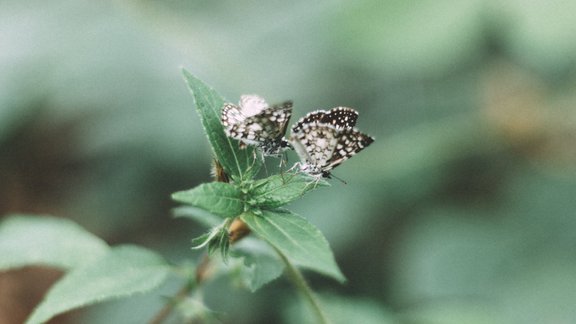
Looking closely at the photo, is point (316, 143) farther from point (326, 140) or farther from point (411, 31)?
point (411, 31)

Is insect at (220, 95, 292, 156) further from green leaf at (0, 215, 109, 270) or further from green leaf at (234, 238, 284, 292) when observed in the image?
green leaf at (0, 215, 109, 270)

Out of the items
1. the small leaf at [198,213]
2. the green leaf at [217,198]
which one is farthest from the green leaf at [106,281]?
the green leaf at [217,198]

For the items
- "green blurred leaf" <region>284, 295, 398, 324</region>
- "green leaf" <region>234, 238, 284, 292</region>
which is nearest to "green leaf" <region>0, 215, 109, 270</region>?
"green leaf" <region>234, 238, 284, 292</region>

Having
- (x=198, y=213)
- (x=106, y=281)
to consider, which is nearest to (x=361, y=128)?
(x=198, y=213)

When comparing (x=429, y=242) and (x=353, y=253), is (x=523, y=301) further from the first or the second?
(x=353, y=253)

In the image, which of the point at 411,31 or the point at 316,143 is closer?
the point at 316,143
